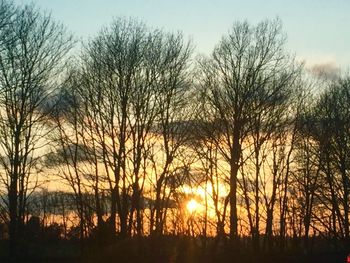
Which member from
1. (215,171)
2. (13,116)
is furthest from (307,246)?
(13,116)

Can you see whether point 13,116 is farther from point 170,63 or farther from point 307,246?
point 307,246

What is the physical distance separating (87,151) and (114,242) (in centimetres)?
773

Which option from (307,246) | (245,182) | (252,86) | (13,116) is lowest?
(307,246)

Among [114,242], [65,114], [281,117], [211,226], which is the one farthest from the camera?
[211,226]

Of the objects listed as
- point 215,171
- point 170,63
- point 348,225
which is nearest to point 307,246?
point 348,225

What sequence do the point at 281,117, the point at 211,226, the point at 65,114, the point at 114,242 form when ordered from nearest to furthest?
the point at 114,242 → the point at 65,114 → the point at 281,117 → the point at 211,226

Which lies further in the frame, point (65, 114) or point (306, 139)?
point (306, 139)

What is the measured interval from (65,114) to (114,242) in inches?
376

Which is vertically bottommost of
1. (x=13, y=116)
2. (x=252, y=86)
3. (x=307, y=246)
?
(x=307, y=246)

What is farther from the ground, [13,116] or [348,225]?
[13,116]

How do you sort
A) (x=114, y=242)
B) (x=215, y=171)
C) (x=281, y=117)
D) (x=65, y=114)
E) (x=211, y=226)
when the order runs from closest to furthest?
1. (x=114, y=242)
2. (x=65, y=114)
3. (x=281, y=117)
4. (x=215, y=171)
5. (x=211, y=226)

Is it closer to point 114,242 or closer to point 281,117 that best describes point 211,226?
point 281,117

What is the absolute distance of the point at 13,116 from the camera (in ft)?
121

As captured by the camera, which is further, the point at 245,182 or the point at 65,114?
the point at 245,182
